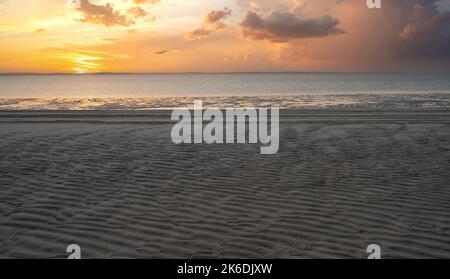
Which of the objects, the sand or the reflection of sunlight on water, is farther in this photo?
the reflection of sunlight on water

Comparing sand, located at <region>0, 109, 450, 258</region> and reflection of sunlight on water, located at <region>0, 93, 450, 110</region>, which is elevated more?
reflection of sunlight on water, located at <region>0, 93, 450, 110</region>

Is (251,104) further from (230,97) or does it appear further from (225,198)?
(225,198)

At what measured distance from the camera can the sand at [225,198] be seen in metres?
5.23

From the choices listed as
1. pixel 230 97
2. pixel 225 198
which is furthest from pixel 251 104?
pixel 225 198

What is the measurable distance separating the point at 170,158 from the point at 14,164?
3.32 metres

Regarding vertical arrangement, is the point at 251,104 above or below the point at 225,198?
above

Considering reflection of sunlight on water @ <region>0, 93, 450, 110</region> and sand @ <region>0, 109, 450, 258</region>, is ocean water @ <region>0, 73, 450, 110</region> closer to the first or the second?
reflection of sunlight on water @ <region>0, 93, 450, 110</region>

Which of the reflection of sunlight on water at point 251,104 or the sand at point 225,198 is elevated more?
→ the reflection of sunlight on water at point 251,104

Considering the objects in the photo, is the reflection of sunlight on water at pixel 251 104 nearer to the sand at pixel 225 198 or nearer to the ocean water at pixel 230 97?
the ocean water at pixel 230 97

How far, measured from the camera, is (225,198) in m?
7.03

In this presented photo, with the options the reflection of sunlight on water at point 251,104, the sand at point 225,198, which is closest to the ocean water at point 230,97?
the reflection of sunlight on water at point 251,104

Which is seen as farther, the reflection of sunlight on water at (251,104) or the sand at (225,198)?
the reflection of sunlight on water at (251,104)

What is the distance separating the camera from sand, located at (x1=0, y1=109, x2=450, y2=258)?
17.2ft

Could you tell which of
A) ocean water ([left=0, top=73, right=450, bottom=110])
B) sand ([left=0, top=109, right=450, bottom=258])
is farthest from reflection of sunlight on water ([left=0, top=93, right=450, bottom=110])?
sand ([left=0, top=109, right=450, bottom=258])
